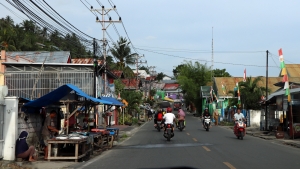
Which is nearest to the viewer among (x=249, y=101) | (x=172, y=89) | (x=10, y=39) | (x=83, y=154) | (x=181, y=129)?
(x=83, y=154)

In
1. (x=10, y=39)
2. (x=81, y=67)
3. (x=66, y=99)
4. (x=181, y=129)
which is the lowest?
(x=181, y=129)

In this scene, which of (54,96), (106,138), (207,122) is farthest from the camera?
(207,122)

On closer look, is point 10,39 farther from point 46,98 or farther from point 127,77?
point 46,98

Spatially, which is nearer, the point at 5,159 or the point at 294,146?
the point at 5,159

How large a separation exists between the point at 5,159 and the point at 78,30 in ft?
34.2

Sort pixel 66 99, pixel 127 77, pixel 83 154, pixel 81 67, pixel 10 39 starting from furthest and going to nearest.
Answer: pixel 127 77 < pixel 10 39 < pixel 81 67 < pixel 66 99 < pixel 83 154

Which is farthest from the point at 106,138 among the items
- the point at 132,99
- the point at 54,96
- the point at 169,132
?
the point at 132,99

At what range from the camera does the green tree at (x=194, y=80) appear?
8051 centimetres

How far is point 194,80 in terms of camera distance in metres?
83.0

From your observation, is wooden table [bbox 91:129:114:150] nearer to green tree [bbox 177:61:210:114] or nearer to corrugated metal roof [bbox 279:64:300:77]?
corrugated metal roof [bbox 279:64:300:77]

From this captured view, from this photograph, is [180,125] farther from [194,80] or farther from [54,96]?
[194,80]

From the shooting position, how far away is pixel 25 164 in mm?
13062

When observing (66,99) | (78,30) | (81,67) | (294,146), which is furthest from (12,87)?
(294,146)

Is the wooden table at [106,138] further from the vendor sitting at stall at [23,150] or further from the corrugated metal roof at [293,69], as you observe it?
the corrugated metal roof at [293,69]
